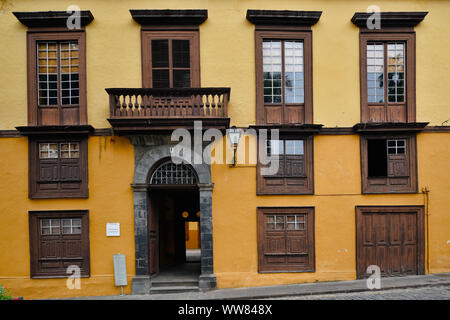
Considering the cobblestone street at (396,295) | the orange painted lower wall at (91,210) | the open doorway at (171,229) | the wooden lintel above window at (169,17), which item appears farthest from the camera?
the open doorway at (171,229)

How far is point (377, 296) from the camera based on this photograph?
10023 mm

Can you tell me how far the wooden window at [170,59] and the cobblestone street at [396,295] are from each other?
7.50 m

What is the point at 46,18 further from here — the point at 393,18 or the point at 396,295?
the point at 396,295

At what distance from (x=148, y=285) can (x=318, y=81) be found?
8.54 meters

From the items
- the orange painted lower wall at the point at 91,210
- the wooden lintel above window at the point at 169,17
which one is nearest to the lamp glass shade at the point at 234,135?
the orange painted lower wall at the point at 91,210

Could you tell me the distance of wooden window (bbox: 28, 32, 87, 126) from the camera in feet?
37.6

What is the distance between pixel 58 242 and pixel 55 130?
3.57 meters

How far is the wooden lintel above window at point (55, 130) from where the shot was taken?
11.1 meters

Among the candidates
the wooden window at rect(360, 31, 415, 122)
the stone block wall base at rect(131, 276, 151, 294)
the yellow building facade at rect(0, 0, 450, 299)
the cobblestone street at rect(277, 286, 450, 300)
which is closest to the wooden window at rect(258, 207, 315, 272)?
the yellow building facade at rect(0, 0, 450, 299)

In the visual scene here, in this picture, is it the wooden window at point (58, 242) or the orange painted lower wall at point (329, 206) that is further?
the orange painted lower wall at point (329, 206)

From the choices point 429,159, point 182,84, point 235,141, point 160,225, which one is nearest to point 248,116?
point 235,141

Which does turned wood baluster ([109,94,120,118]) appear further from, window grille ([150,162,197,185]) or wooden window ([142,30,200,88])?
window grille ([150,162,197,185])

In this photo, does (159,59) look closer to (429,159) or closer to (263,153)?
(263,153)

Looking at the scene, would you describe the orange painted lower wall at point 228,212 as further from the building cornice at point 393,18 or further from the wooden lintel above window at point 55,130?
the building cornice at point 393,18
